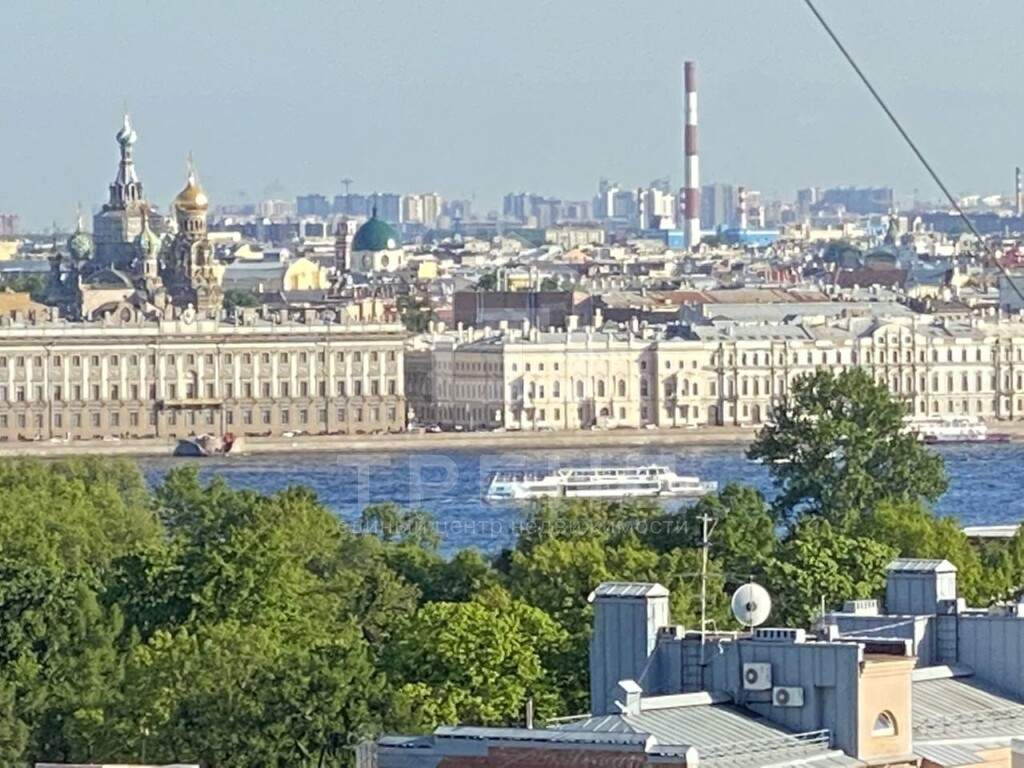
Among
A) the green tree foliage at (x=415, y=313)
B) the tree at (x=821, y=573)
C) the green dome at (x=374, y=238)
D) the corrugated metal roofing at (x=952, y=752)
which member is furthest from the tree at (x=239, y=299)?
the corrugated metal roofing at (x=952, y=752)

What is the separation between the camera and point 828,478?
31.2 m

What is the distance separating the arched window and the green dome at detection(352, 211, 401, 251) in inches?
4129

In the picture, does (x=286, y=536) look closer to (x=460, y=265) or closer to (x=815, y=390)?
(x=815, y=390)

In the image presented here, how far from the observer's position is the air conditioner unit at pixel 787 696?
10469mm

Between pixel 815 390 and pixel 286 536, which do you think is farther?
pixel 815 390

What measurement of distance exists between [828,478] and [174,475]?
15.1 feet

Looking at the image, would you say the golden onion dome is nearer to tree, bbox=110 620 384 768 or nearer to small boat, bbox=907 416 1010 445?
small boat, bbox=907 416 1010 445

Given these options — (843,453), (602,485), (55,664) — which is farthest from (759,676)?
(602,485)

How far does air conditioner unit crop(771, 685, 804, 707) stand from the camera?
10.5m

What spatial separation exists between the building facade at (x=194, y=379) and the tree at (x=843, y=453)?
112 ft

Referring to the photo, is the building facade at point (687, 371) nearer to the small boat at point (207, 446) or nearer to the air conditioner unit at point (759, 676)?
the small boat at point (207, 446)

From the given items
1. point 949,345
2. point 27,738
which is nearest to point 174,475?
point 27,738

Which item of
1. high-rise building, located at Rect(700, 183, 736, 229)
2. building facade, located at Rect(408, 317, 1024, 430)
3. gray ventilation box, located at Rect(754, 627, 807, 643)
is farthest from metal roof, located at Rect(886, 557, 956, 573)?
high-rise building, located at Rect(700, 183, 736, 229)

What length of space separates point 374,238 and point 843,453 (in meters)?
83.6
